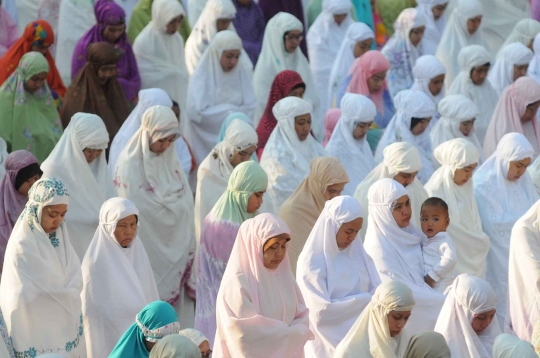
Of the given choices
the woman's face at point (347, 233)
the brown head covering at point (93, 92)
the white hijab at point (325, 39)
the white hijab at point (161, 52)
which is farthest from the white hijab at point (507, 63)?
the woman's face at point (347, 233)

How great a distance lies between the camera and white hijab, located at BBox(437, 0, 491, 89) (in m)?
16.3

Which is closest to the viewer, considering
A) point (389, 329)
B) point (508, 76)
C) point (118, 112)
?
point (389, 329)

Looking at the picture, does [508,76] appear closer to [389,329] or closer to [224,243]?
[224,243]

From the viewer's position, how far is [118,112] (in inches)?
534

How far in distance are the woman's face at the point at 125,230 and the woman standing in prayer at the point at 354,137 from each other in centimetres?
337

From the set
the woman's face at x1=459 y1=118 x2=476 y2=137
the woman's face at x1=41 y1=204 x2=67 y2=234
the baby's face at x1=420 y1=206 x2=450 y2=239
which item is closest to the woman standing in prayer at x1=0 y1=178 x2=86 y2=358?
the woman's face at x1=41 y1=204 x2=67 y2=234

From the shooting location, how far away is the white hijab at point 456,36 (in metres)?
16.3

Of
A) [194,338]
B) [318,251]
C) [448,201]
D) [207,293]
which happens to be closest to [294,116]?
[448,201]

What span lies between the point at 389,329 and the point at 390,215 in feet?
6.14

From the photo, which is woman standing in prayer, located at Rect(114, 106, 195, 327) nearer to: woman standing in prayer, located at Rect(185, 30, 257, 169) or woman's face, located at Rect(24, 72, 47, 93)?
woman's face, located at Rect(24, 72, 47, 93)

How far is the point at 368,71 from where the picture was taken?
1469 cm

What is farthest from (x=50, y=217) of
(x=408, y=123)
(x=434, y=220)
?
(x=408, y=123)

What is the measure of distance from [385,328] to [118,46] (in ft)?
20.8

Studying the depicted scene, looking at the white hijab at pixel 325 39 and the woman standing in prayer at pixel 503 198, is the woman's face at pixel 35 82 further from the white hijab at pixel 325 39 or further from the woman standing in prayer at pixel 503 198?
the white hijab at pixel 325 39
